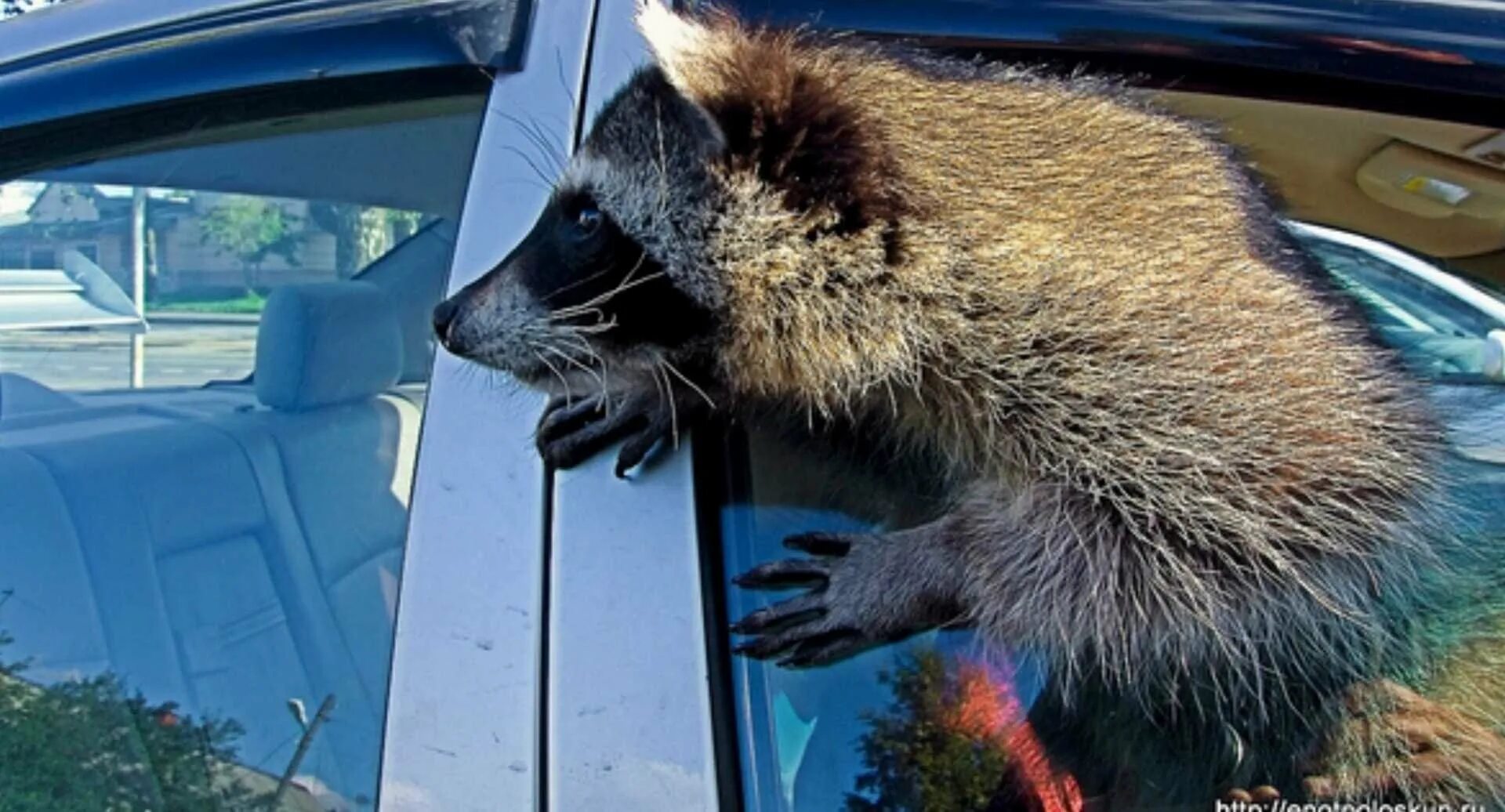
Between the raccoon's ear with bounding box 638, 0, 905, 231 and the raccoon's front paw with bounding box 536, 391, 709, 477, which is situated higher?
the raccoon's ear with bounding box 638, 0, 905, 231

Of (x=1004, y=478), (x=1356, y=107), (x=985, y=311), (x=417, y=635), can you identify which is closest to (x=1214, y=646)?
(x=1004, y=478)

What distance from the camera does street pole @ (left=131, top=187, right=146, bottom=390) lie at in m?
1.88

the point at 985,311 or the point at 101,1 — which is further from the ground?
the point at 101,1

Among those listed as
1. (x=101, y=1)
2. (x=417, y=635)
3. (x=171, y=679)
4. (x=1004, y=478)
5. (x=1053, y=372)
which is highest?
(x=101, y=1)

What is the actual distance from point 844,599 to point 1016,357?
0.54m

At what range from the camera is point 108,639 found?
163 cm

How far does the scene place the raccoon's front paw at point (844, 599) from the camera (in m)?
1.46

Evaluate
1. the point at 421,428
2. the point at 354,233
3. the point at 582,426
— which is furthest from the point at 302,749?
the point at 354,233

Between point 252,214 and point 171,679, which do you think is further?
point 252,214

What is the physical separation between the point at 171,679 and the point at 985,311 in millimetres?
1100

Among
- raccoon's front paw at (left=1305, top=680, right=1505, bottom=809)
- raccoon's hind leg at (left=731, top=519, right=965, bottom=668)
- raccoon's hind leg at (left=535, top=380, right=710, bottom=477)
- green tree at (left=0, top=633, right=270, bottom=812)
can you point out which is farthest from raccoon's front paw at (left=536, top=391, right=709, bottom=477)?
raccoon's front paw at (left=1305, top=680, right=1505, bottom=809)

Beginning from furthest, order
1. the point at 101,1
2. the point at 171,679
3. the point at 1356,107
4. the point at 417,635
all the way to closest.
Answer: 1. the point at 101,1
2. the point at 1356,107
3. the point at 171,679
4. the point at 417,635

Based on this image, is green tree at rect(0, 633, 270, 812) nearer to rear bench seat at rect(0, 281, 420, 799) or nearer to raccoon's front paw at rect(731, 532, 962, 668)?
rear bench seat at rect(0, 281, 420, 799)

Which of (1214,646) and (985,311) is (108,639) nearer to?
(985,311)
